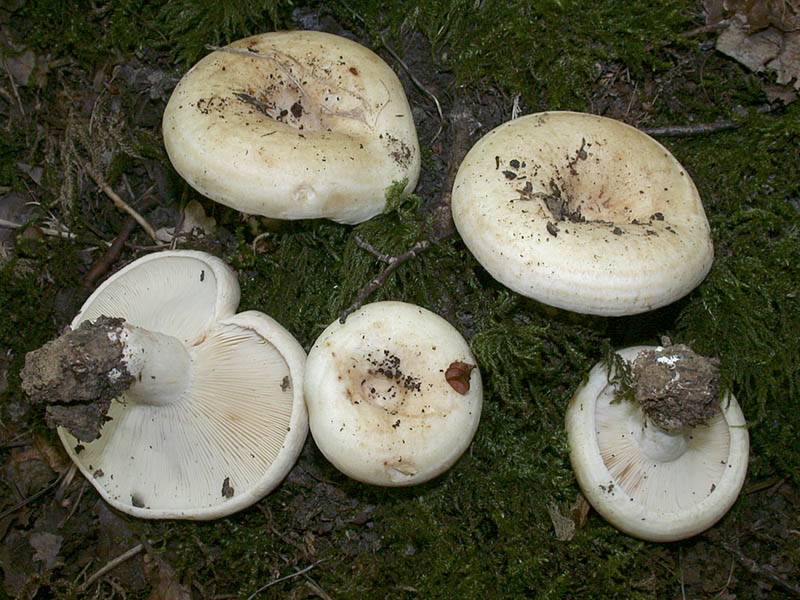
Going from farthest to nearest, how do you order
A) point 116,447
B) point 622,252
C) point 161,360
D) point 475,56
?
point 475,56 < point 116,447 < point 161,360 < point 622,252

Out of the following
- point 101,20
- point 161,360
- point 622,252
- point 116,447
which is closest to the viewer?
point 622,252

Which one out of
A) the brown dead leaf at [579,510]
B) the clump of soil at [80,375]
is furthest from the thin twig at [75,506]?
the brown dead leaf at [579,510]

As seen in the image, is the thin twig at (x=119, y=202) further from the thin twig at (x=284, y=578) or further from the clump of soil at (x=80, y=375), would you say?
the thin twig at (x=284, y=578)

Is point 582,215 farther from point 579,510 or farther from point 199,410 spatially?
point 199,410

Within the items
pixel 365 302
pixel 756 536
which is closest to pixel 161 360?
A: pixel 365 302

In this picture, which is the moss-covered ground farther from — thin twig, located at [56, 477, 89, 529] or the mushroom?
the mushroom

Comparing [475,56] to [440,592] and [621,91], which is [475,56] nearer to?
[621,91]

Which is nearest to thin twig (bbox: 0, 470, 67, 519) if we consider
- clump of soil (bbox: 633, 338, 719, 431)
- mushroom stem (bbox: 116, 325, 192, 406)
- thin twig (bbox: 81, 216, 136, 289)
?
mushroom stem (bbox: 116, 325, 192, 406)

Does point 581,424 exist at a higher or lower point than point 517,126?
lower
